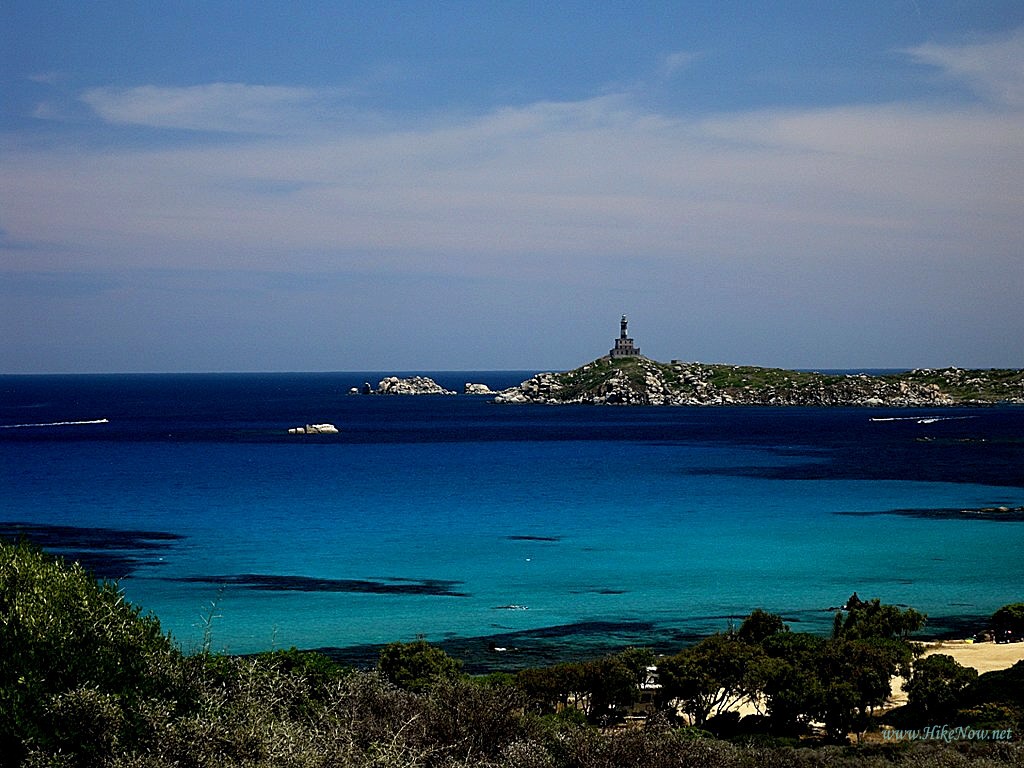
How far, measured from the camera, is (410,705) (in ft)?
53.4

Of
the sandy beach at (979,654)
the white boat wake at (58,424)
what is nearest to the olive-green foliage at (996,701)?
the sandy beach at (979,654)

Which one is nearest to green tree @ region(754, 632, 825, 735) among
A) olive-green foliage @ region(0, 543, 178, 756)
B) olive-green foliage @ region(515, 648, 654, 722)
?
olive-green foliage @ region(515, 648, 654, 722)

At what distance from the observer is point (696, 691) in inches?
952

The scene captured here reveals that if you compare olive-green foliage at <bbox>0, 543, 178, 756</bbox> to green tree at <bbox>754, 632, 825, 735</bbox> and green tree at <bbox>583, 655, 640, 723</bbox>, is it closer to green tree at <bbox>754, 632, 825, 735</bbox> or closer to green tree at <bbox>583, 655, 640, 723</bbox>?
green tree at <bbox>583, 655, 640, 723</bbox>

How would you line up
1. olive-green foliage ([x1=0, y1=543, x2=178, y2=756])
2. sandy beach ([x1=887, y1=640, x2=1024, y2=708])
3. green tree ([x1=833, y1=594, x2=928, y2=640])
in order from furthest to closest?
green tree ([x1=833, y1=594, x2=928, y2=640]) < sandy beach ([x1=887, y1=640, x2=1024, y2=708]) < olive-green foliage ([x1=0, y1=543, x2=178, y2=756])

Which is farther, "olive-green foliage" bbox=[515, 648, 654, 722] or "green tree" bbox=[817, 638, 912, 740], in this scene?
"olive-green foliage" bbox=[515, 648, 654, 722]

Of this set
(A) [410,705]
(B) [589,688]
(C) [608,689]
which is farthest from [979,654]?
(A) [410,705]

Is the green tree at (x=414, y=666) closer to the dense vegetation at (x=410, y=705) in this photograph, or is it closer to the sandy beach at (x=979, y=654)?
the dense vegetation at (x=410, y=705)

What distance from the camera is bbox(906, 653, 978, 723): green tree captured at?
74.4 ft

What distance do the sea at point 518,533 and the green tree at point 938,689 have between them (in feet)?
37.6

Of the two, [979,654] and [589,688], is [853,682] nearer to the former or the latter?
[589,688]

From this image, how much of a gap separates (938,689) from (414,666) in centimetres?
1230

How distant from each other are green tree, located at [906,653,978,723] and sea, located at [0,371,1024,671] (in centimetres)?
1146

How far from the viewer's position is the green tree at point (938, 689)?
22.7 m
